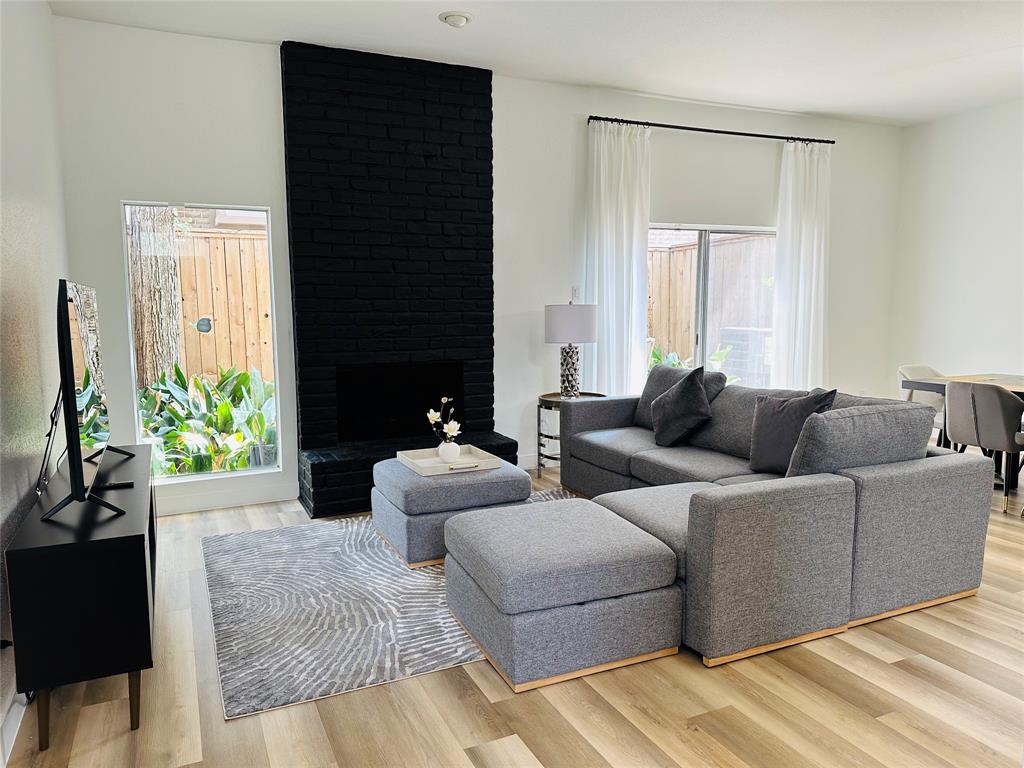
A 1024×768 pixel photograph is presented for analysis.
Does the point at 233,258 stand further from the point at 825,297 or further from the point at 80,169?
the point at 825,297

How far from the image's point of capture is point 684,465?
384 cm

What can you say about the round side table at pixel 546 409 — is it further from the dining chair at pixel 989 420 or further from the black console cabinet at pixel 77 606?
the black console cabinet at pixel 77 606

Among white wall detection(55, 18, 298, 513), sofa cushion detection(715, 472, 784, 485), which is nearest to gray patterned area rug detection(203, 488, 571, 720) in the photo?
white wall detection(55, 18, 298, 513)

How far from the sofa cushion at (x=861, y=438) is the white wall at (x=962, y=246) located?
4035 mm

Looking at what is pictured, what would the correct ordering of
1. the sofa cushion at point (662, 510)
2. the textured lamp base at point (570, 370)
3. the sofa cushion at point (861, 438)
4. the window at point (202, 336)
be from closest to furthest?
the sofa cushion at point (662, 510) < the sofa cushion at point (861, 438) < the window at point (202, 336) < the textured lamp base at point (570, 370)

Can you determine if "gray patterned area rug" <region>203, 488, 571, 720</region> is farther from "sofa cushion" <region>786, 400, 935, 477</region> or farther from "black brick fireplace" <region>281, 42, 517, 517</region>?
"sofa cushion" <region>786, 400, 935, 477</region>

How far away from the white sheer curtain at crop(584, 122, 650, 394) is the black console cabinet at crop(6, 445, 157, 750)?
4.04 metres

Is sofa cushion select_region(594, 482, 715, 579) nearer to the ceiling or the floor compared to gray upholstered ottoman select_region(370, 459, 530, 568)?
nearer to the ceiling

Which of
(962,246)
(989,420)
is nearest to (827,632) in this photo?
(989,420)

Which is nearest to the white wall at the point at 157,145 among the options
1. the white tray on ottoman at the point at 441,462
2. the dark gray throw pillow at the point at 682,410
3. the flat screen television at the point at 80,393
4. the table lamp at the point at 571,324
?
the flat screen television at the point at 80,393

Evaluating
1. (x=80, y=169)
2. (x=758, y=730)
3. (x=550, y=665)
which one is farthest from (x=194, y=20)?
(x=758, y=730)

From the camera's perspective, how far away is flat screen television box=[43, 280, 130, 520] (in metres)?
2.30

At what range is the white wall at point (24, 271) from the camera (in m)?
2.37

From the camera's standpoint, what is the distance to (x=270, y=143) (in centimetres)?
454
